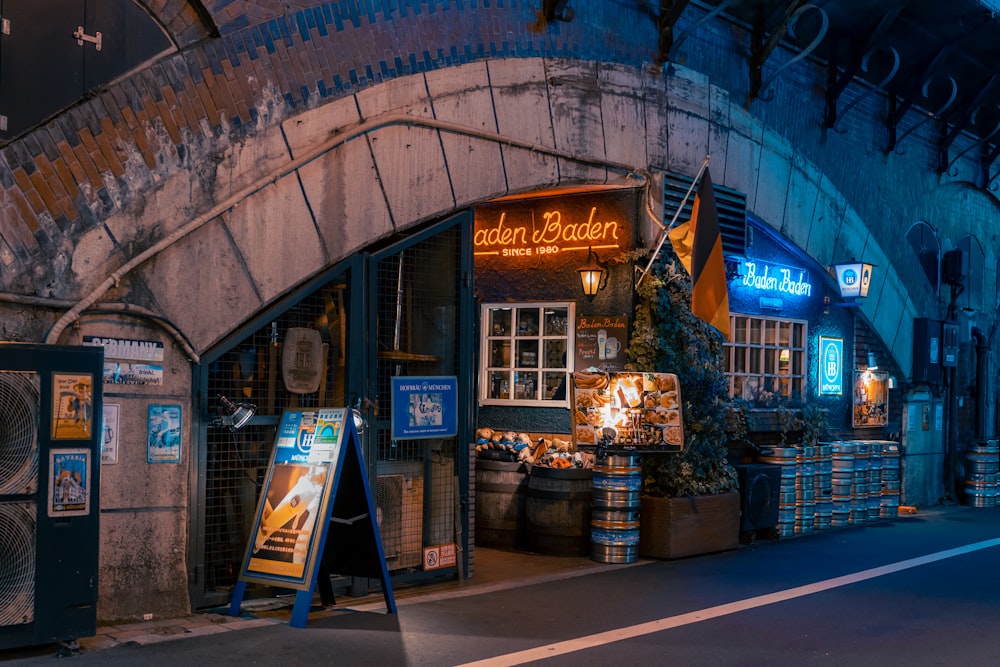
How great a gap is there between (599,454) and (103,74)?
6.40 meters

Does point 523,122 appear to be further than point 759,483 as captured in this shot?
No

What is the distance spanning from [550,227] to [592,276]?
3.16ft

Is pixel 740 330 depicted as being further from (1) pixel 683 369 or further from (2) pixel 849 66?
(2) pixel 849 66

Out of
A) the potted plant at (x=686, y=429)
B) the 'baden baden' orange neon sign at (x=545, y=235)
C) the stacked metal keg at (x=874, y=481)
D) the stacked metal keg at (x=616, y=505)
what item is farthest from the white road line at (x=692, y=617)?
the 'baden baden' orange neon sign at (x=545, y=235)

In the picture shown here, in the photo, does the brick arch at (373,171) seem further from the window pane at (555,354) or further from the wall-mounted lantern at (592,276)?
the window pane at (555,354)

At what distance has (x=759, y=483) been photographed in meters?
13.6

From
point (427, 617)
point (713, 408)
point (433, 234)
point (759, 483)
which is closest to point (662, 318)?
point (713, 408)

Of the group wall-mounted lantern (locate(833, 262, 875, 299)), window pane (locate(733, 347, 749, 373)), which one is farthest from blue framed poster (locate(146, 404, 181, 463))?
wall-mounted lantern (locate(833, 262, 875, 299))

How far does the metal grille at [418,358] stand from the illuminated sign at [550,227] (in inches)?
91.2

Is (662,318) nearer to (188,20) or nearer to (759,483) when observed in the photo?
(759,483)

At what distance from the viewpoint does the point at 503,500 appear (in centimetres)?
1275

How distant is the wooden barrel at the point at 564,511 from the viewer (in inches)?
483

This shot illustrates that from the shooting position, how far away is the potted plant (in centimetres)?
1232

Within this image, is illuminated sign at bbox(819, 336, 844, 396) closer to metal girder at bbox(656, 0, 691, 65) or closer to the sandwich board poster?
metal girder at bbox(656, 0, 691, 65)
